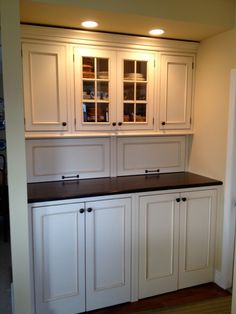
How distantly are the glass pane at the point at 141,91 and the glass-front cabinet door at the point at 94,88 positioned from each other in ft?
0.80

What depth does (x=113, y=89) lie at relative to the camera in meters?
2.71

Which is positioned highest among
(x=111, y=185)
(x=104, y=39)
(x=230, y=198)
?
(x=104, y=39)

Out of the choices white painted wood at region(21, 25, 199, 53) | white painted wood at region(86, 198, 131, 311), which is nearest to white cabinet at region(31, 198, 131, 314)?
white painted wood at region(86, 198, 131, 311)

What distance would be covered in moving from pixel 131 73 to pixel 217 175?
48.4 inches

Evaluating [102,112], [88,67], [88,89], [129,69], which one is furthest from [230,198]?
[88,67]

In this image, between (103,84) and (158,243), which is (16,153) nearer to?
(103,84)

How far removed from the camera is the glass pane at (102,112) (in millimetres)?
2695

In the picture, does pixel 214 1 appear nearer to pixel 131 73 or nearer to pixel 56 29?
pixel 131 73

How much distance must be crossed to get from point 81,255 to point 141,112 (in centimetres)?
140

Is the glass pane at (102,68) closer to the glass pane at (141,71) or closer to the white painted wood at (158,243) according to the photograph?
the glass pane at (141,71)

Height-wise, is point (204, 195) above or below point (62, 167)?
below

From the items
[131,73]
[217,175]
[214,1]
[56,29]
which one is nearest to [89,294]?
[217,175]

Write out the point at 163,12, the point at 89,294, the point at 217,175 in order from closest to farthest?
1. the point at 163,12
2. the point at 89,294
3. the point at 217,175

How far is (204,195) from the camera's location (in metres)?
2.68
